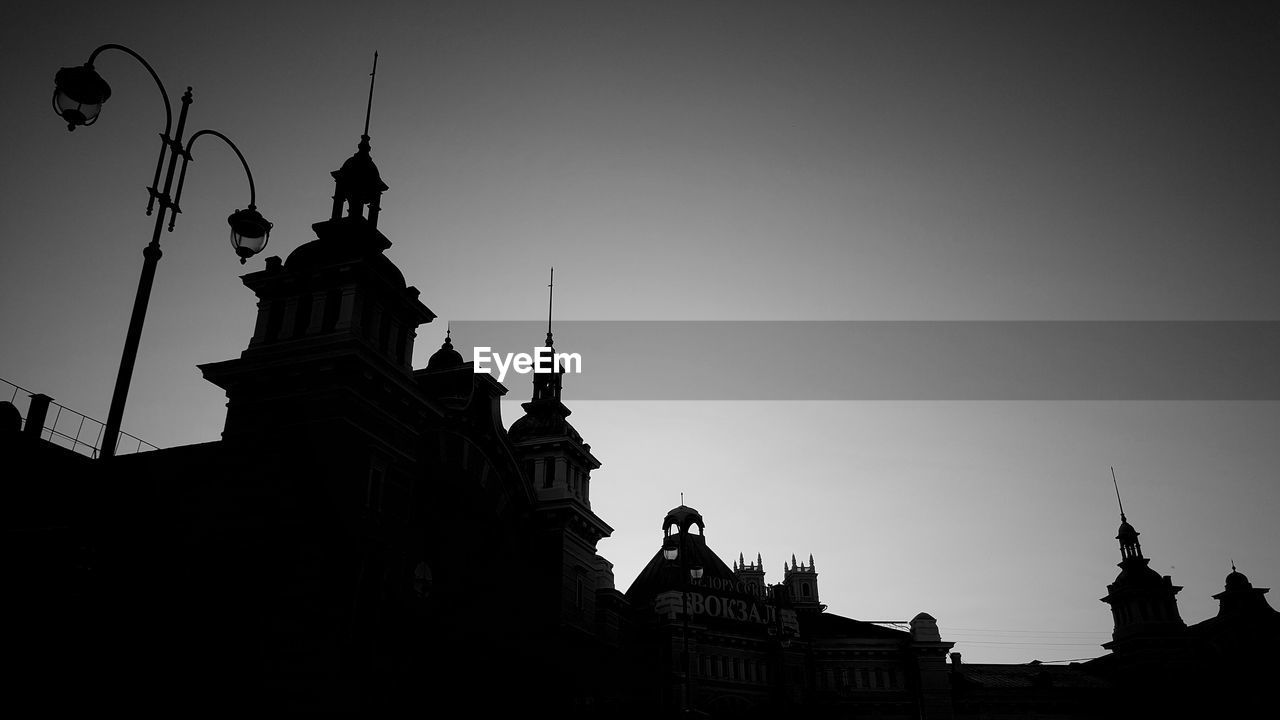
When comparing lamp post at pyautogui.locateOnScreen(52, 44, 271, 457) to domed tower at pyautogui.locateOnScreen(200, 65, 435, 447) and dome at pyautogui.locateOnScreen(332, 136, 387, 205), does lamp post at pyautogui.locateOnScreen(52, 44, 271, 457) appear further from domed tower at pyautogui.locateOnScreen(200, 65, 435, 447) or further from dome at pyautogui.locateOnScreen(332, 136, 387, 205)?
dome at pyautogui.locateOnScreen(332, 136, 387, 205)

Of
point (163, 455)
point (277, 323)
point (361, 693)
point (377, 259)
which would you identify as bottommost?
point (361, 693)

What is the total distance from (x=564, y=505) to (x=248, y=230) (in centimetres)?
2523

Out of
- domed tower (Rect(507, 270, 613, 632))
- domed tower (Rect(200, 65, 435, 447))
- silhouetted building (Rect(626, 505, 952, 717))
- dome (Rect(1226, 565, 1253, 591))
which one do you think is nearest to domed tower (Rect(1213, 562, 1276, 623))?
dome (Rect(1226, 565, 1253, 591))

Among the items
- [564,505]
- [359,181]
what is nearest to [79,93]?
[359,181]

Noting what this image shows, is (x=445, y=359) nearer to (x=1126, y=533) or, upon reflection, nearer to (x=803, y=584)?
(x=803, y=584)

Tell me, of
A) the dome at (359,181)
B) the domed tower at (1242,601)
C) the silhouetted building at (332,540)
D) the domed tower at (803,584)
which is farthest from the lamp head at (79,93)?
the domed tower at (1242,601)

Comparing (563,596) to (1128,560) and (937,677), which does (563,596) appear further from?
(1128,560)

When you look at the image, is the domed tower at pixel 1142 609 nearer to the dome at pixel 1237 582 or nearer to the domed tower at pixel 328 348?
the dome at pixel 1237 582

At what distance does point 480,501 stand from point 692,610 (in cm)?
3294

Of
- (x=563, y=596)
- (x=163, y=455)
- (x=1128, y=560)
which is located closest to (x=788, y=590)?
(x=1128, y=560)

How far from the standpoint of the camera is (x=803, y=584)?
3125 inches

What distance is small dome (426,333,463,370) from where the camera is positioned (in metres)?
38.1

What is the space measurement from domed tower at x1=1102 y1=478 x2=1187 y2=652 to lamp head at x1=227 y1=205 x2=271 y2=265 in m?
86.4

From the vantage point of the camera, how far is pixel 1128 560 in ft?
289
